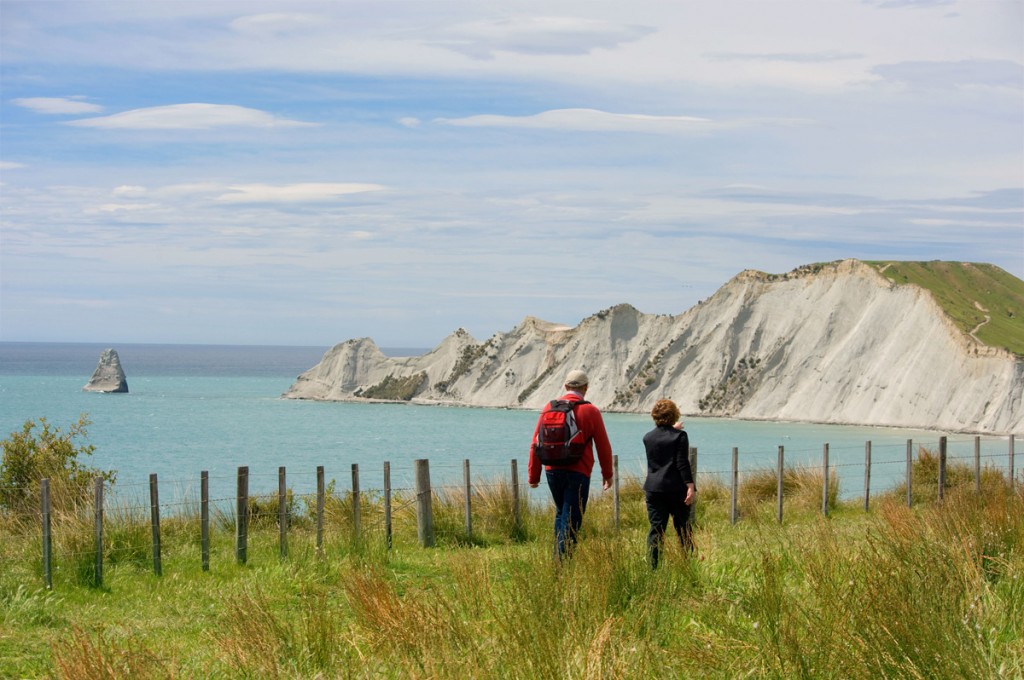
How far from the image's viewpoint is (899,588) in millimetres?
6230

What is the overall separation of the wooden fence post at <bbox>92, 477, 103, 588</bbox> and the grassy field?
3.9 inches

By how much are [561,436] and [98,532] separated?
168 inches

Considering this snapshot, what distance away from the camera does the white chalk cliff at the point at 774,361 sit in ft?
208

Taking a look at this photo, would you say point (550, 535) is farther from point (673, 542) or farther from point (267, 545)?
point (673, 542)

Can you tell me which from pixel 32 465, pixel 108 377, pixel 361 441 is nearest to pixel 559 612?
pixel 32 465

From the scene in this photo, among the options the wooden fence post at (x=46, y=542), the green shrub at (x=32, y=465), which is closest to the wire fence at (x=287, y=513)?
the wooden fence post at (x=46, y=542)

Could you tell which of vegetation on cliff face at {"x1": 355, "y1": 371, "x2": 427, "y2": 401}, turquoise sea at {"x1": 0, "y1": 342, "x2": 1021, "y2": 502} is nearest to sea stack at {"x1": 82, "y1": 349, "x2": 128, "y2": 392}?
turquoise sea at {"x1": 0, "y1": 342, "x2": 1021, "y2": 502}

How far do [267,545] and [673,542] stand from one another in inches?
203

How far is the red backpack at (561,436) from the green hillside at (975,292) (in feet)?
198

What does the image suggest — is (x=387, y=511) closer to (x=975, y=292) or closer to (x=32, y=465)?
(x=32, y=465)

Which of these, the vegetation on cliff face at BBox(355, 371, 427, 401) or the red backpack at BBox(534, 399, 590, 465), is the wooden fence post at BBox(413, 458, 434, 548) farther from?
the vegetation on cliff face at BBox(355, 371, 427, 401)

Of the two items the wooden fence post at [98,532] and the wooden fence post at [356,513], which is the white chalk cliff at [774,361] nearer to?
the wooden fence post at [356,513]

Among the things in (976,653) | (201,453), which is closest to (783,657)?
(976,653)

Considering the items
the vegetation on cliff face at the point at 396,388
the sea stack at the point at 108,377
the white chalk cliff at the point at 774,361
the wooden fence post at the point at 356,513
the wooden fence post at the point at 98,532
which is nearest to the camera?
the wooden fence post at the point at 98,532
